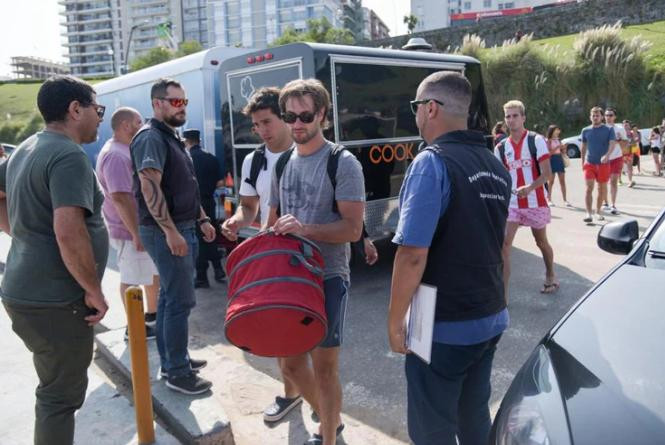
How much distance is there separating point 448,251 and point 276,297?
74 centimetres

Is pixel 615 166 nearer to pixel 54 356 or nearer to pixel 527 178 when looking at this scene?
pixel 527 178

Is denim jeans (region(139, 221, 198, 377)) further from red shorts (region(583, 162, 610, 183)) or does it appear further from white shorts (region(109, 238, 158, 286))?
red shorts (region(583, 162, 610, 183))

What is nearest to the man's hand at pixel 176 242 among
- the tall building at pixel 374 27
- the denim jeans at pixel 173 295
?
the denim jeans at pixel 173 295

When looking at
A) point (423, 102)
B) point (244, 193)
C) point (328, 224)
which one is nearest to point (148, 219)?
point (244, 193)

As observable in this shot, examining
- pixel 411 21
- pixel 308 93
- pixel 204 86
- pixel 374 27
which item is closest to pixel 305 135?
pixel 308 93

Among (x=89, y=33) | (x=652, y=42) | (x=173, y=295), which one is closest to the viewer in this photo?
(x=173, y=295)

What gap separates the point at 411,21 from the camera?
298 ft

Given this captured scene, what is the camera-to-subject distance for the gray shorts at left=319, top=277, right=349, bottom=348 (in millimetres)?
2758

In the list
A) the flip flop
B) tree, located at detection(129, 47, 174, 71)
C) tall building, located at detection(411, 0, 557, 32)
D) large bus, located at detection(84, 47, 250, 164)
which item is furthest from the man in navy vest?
tall building, located at detection(411, 0, 557, 32)

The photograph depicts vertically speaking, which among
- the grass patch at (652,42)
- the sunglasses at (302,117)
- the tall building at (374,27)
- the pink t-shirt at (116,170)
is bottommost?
the pink t-shirt at (116,170)

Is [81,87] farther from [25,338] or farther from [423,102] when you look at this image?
[423,102]

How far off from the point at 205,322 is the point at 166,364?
74.6 inches

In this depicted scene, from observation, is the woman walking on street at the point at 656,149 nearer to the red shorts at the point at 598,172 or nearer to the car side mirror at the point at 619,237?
the red shorts at the point at 598,172

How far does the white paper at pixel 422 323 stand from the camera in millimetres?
2111
